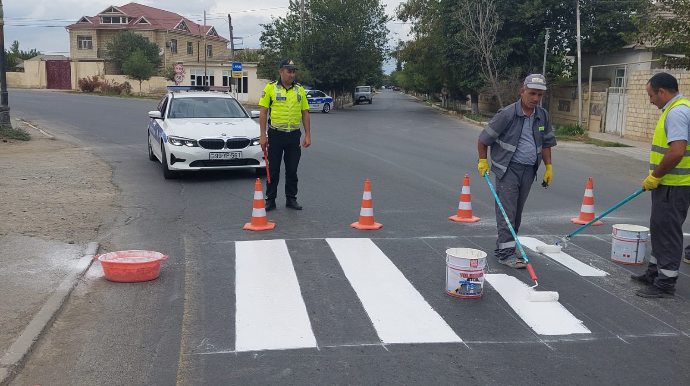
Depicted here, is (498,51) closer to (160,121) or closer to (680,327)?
(160,121)

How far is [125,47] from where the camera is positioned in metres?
69.0

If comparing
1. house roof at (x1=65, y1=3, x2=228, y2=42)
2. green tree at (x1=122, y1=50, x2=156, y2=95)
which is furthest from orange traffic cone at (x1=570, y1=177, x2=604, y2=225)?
house roof at (x1=65, y1=3, x2=228, y2=42)

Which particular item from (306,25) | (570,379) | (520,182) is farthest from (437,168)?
(306,25)

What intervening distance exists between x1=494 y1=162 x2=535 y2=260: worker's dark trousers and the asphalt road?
1.00 ft

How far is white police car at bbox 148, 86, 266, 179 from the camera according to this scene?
38.1ft

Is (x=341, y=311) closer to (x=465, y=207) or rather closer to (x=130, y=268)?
(x=130, y=268)

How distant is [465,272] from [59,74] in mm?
75160

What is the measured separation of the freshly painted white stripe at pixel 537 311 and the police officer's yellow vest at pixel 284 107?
13.3 feet

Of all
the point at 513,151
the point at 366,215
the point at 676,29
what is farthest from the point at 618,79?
the point at 513,151

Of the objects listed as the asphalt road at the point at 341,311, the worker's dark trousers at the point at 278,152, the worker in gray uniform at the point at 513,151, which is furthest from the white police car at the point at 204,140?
the worker in gray uniform at the point at 513,151

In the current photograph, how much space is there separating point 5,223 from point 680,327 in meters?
7.42

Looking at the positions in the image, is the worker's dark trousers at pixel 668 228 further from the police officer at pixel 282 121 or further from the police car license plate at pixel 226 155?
A: the police car license plate at pixel 226 155

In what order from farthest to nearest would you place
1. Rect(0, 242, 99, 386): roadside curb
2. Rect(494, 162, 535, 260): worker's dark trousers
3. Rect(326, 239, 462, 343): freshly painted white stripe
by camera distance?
Rect(494, 162, 535, 260): worker's dark trousers < Rect(326, 239, 462, 343): freshly painted white stripe < Rect(0, 242, 99, 386): roadside curb

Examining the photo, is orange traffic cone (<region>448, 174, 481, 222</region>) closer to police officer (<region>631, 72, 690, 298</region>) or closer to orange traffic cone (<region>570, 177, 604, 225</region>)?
orange traffic cone (<region>570, 177, 604, 225</region>)
